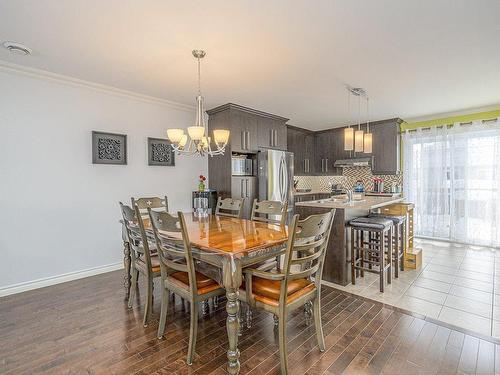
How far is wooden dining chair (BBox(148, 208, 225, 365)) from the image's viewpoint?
1773 mm

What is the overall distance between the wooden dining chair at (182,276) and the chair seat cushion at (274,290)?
30 centimetres

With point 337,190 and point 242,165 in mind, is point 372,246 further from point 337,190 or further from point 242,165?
point 337,190

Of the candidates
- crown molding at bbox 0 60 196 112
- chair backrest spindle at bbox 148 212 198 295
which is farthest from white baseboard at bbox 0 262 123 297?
crown molding at bbox 0 60 196 112

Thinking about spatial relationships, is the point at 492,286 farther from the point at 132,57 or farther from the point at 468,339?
the point at 132,57

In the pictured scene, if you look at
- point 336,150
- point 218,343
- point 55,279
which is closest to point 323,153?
point 336,150

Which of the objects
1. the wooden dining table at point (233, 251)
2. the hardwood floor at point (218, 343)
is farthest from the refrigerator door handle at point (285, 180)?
the wooden dining table at point (233, 251)

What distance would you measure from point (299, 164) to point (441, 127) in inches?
115

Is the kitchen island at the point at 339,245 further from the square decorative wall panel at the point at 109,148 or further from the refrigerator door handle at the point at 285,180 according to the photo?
the square decorative wall panel at the point at 109,148

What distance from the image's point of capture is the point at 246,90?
12.0ft

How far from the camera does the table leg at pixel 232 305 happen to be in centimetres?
163

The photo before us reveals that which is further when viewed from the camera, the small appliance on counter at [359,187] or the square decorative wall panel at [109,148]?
the small appliance on counter at [359,187]

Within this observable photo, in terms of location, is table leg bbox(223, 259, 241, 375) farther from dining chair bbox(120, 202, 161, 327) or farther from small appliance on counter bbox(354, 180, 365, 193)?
small appliance on counter bbox(354, 180, 365, 193)

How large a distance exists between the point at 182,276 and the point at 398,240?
9.27 feet

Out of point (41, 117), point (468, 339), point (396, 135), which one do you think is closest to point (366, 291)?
point (468, 339)
